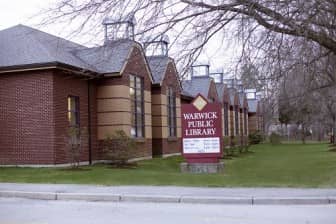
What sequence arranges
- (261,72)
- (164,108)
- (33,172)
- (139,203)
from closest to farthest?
(139,203) → (261,72) → (33,172) → (164,108)

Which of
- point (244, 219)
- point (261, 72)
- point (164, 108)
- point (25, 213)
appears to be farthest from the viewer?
point (164, 108)

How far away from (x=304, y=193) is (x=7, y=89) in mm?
14497

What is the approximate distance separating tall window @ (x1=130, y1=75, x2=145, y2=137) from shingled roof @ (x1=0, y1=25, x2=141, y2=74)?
6.73 ft

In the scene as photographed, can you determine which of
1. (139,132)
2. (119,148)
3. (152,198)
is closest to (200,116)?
(119,148)

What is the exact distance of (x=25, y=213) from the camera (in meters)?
10.9

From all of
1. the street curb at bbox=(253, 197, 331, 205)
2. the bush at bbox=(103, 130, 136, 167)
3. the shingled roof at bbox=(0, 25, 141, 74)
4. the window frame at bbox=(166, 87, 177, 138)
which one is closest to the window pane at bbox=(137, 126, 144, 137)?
the bush at bbox=(103, 130, 136, 167)

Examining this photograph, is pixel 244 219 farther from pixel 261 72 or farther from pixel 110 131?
pixel 110 131

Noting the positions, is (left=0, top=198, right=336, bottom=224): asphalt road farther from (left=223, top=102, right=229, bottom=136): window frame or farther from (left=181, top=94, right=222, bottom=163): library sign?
(left=223, top=102, right=229, bottom=136): window frame

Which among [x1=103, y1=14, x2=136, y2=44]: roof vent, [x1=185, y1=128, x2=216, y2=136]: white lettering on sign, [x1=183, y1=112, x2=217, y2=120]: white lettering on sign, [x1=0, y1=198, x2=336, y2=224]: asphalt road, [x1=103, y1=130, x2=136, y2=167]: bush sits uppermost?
[x1=103, y1=14, x2=136, y2=44]: roof vent

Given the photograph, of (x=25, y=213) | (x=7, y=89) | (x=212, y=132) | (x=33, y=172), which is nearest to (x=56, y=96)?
(x=7, y=89)

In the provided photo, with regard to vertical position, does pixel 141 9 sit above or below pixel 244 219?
above

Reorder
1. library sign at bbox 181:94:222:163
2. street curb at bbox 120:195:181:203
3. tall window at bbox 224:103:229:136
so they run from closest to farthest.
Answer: street curb at bbox 120:195:181:203 < library sign at bbox 181:94:222:163 < tall window at bbox 224:103:229:136

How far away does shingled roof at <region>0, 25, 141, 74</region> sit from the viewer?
22.4 m

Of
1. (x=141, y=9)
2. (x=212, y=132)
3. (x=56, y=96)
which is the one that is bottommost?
(x=212, y=132)
